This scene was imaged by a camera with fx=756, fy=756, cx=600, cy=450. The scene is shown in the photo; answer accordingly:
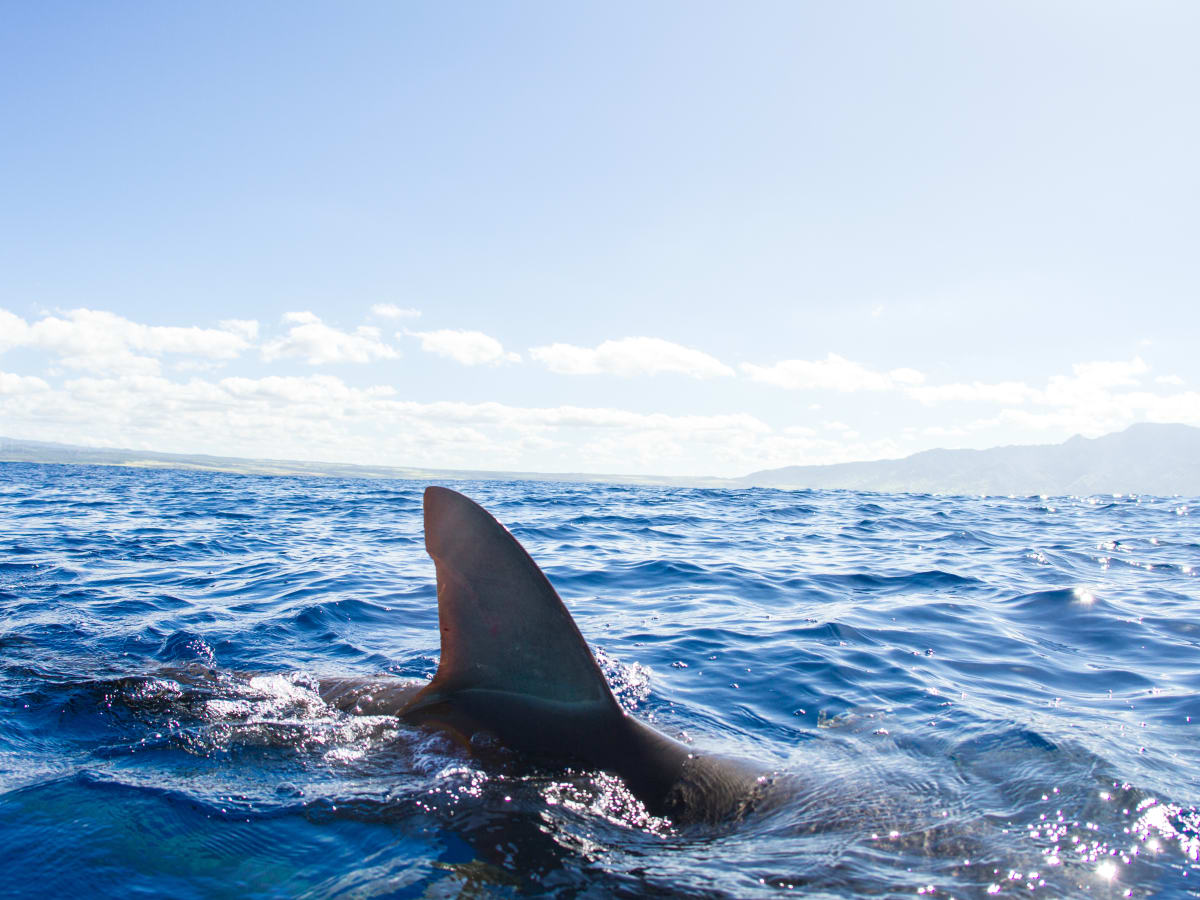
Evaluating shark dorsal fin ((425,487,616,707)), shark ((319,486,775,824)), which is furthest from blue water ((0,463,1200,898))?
shark dorsal fin ((425,487,616,707))

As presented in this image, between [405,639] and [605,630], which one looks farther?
[605,630]

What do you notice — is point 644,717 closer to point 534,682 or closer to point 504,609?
point 534,682

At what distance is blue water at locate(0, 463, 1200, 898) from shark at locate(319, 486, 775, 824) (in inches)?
6.8

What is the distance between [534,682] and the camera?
169 inches

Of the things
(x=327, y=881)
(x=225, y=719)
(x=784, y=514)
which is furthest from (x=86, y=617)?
(x=784, y=514)

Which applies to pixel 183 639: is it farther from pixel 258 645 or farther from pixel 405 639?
pixel 405 639

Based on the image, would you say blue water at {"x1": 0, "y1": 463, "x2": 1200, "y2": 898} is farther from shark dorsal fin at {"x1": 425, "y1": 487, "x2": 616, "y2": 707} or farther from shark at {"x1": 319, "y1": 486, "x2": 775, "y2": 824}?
shark dorsal fin at {"x1": 425, "y1": 487, "x2": 616, "y2": 707}

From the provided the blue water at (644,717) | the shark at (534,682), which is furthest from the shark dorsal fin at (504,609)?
the blue water at (644,717)

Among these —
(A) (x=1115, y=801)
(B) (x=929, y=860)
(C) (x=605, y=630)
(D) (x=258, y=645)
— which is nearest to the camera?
(B) (x=929, y=860)

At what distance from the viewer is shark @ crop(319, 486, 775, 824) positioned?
4.14 m

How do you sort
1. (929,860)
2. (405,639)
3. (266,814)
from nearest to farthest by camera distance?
(929,860) → (266,814) → (405,639)

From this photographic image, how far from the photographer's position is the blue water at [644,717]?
3.45m

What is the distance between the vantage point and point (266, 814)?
3879mm

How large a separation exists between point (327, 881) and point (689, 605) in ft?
25.3
